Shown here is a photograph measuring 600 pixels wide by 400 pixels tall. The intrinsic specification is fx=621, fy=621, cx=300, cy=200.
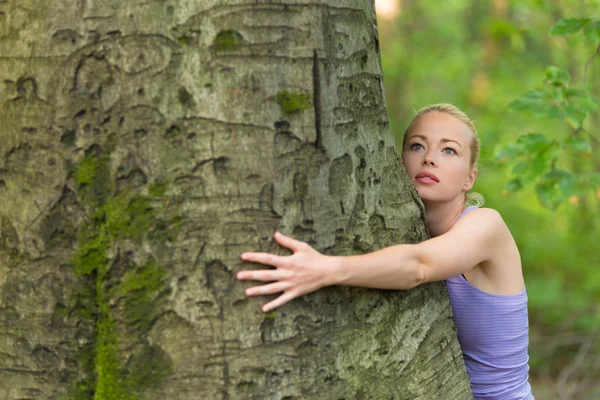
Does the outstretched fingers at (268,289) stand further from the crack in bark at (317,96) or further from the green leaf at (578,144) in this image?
the green leaf at (578,144)

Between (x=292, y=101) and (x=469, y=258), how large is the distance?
1054 mm

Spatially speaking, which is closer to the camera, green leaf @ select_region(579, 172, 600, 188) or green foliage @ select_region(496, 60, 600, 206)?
green foliage @ select_region(496, 60, 600, 206)

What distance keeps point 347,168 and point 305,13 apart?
0.53 meters

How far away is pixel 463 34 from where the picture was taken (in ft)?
45.0

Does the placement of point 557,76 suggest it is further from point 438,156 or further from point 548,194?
point 438,156

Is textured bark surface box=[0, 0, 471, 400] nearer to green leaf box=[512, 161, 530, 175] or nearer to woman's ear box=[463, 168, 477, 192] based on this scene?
woman's ear box=[463, 168, 477, 192]

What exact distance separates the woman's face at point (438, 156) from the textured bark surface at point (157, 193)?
981mm

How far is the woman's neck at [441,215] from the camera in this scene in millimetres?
2969

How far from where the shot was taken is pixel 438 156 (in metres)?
2.89

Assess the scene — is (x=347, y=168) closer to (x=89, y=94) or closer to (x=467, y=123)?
(x=89, y=94)

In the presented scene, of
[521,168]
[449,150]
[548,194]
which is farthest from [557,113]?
[449,150]

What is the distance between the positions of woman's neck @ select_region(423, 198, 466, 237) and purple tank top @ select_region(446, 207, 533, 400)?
0.15m

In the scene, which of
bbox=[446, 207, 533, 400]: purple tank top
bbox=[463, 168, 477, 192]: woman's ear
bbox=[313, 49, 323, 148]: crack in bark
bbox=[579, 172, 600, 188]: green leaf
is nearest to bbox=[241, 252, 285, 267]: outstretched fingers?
bbox=[313, 49, 323, 148]: crack in bark

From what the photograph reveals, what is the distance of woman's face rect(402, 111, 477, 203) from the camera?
2.88 m
